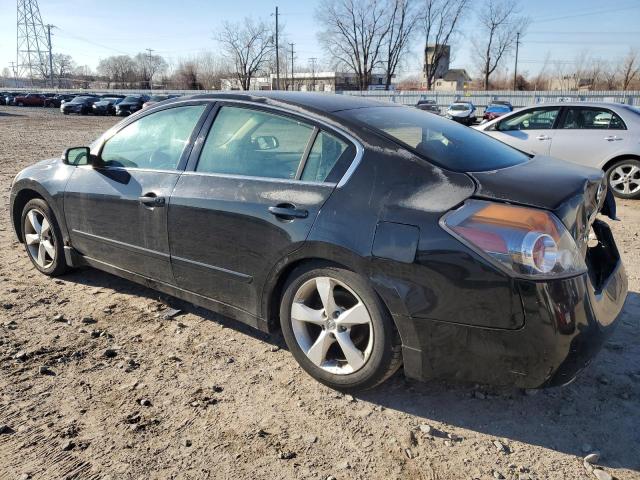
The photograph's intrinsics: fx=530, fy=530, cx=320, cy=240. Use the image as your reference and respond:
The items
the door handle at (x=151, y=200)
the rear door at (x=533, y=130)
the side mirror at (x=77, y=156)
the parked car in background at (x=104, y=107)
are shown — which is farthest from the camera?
the parked car in background at (x=104, y=107)

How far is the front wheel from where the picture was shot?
7.91 m

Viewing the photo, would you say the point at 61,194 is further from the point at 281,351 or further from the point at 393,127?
the point at 393,127

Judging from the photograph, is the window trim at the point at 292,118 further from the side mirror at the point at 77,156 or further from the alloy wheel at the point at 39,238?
the alloy wheel at the point at 39,238

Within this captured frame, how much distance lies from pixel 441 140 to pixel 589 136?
634cm

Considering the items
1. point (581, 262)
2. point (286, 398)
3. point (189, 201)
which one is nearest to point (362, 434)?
point (286, 398)

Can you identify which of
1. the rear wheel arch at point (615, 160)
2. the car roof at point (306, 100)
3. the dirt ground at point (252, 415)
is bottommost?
the dirt ground at point (252, 415)

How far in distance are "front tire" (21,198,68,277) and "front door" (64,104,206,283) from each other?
0.94 feet

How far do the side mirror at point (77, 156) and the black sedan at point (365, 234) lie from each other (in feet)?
0.40

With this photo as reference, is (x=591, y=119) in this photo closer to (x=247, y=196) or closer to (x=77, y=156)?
(x=247, y=196)

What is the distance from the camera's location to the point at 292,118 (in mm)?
3062

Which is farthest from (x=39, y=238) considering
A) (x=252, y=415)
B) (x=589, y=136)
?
(x=589, y=136)

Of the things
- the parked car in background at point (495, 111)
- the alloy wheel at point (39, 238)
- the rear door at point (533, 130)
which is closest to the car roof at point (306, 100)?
the alloy wheel at point (39, 238)

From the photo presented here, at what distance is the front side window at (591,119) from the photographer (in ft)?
26.6

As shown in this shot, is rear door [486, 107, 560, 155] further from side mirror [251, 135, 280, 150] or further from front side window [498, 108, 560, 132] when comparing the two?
side mirror [251, 135, 280, 150]
